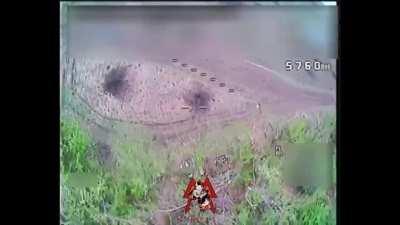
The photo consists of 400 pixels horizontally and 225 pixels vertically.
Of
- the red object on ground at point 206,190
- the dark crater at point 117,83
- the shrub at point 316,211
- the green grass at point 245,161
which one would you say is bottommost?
the shrub at point 316,211

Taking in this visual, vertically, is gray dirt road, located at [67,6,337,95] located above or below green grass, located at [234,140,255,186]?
above

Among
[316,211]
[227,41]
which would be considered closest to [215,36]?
[227,41]

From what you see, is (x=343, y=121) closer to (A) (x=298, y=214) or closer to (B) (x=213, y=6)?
(A) (x=298, y=214)

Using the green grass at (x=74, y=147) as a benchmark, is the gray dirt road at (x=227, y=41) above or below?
above

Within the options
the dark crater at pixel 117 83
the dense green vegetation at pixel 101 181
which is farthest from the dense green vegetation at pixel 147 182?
the dark crater at pixel 117 83

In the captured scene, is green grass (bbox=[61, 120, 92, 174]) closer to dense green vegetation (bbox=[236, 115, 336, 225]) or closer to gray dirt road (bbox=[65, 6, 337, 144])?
gray dirt road (bbox=[65, 6, 337, 144])

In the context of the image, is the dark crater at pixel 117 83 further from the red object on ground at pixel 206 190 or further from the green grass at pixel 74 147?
the red object on ground at pixel 206 190

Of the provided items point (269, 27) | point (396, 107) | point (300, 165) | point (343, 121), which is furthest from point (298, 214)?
point (269, 27)

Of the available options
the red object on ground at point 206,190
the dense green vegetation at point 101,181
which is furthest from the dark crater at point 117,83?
the red object on ground at point 206,190

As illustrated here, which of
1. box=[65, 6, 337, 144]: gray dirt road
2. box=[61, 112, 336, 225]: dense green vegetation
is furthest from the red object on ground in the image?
box=[65, 6, 337, 144]: gray dirt road
